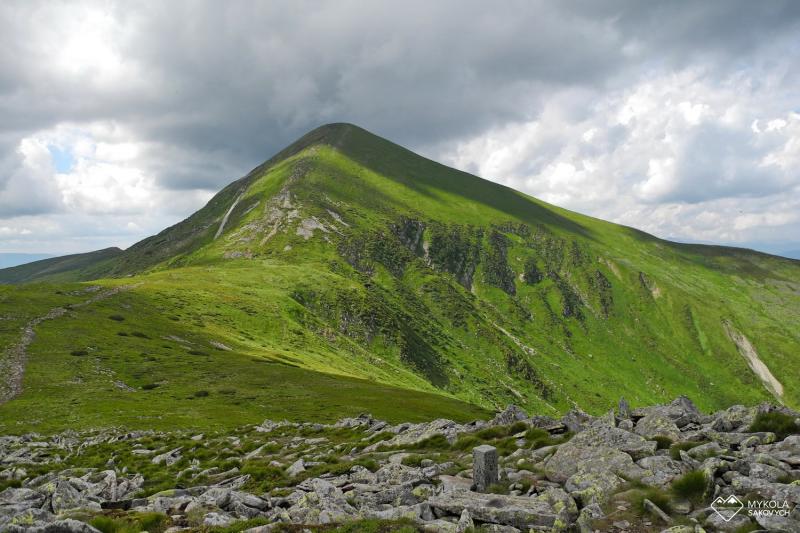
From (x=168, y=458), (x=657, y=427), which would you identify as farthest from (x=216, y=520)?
(x=168, y=458)

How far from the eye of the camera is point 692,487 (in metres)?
14.5

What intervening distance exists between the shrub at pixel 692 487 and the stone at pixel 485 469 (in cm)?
619

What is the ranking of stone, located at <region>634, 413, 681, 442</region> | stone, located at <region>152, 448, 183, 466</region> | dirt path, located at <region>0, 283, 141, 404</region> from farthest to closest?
dirt path, located at <region>0, 283, 141, 404</region>, stone, located at <region>152, 448, 183, 466</region>, stone, located at <region>634, 413, 681, 442</region>

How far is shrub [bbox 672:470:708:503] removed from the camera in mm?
14383

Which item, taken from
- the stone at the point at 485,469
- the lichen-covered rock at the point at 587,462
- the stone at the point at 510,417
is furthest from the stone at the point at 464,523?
A: the stone at the point at 510,417

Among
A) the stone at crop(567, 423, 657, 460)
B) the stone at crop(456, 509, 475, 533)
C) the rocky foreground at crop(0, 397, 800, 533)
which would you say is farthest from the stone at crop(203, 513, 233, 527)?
the stone at crop(567, 423, 657, 460)

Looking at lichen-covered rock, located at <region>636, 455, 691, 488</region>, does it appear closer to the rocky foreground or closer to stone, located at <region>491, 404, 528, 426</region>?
the rocky foreground

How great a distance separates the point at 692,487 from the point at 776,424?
751 cm

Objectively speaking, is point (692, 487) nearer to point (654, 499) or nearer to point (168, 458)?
point (654, 499)

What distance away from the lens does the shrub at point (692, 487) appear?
1438cm

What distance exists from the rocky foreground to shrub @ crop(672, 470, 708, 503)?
0.10 feet

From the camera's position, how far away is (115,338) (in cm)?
8581

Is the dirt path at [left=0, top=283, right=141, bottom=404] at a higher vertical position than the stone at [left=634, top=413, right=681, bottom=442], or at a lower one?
lower

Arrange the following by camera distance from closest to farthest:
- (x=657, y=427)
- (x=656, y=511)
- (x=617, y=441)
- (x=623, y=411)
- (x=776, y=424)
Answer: (x=656, y=511), (x=776, y=424), (x=617, y=441), (x=657, y=427), (x=623, y=411)
